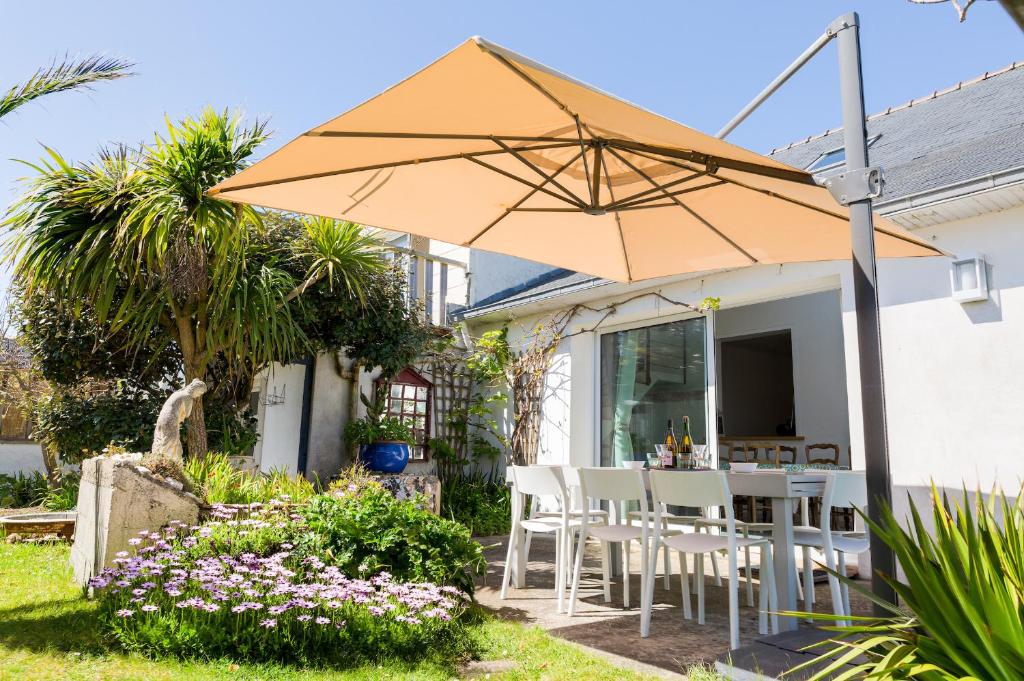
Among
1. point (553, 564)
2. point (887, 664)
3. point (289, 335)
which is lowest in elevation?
point (553, 564)

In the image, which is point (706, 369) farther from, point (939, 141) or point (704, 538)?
point (704, 538)

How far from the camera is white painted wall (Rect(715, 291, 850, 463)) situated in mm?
10133

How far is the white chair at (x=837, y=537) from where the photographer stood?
142 inches

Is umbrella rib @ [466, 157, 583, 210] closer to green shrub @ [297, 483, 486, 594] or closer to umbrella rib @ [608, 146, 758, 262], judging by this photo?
umbrella rib @ [608, 146, 758, 262]

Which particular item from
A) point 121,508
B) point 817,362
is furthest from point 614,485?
point 817,362

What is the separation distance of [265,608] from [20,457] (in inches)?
370

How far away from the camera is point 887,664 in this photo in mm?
1584

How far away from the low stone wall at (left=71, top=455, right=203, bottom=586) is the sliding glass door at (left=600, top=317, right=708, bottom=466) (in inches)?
178

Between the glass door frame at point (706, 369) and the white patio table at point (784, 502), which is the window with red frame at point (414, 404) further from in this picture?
the white patio table at point (784, 502)

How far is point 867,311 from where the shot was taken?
2283 mm

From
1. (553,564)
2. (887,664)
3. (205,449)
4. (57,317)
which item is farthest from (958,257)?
(57,317)

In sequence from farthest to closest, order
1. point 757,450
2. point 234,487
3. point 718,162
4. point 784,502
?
point 757,450, point 234,487, point 784,502, point 718,162

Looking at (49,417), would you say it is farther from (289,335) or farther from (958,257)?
(958,257)

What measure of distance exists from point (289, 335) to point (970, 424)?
544 centimetres
